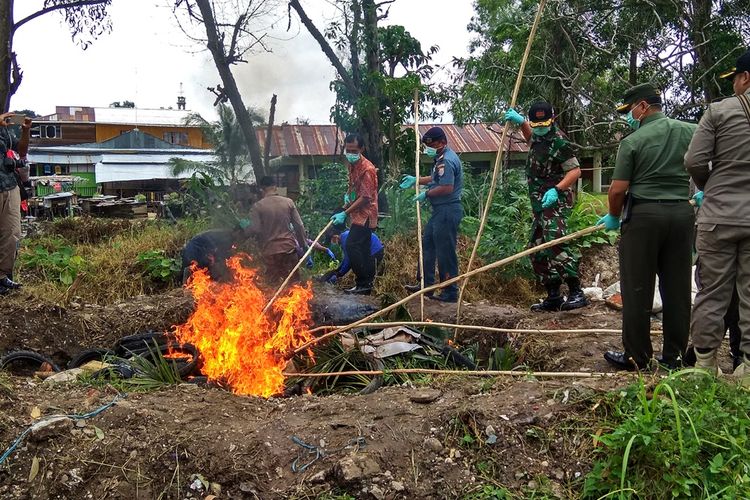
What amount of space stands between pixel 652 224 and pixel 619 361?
1.04 m

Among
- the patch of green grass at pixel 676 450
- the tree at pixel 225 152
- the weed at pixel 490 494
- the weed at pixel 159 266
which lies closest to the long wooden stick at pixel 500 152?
the patch of green grass at pixel 676 450

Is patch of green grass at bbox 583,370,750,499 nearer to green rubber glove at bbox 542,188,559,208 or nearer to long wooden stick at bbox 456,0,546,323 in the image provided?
long wooden stick at bbox 456,0,546,323

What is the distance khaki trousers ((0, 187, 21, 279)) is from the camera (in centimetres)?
643

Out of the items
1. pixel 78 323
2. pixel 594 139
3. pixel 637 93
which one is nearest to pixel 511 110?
pixel 637 93

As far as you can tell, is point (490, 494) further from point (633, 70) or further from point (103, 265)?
point (633, 70)

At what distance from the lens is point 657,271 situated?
4.01m

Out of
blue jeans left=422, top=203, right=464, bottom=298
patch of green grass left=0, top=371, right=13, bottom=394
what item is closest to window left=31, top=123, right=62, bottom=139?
blue jeans left=422, top=203, right=464, bottom=298

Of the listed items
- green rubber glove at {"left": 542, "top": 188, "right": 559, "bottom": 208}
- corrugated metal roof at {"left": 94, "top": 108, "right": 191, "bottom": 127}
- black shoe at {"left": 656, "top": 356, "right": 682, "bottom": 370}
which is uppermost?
corrugated metal roof at {"left": 94, "top": 108, "right": 191, "bottom": 127}

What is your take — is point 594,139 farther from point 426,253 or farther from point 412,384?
point 412,384

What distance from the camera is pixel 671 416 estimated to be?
2.93 m

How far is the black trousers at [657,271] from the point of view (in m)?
3.87

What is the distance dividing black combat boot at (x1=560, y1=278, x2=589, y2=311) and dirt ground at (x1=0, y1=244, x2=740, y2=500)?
2.28 meters

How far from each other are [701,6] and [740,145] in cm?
791

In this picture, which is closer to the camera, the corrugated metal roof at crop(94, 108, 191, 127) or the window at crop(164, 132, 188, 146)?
the window at crop(164, 132, 188, 146)
